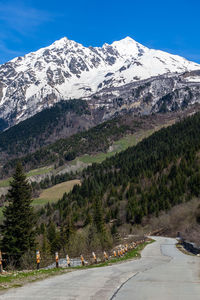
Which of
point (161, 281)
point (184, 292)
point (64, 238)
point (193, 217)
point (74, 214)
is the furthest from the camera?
point (74, 214)

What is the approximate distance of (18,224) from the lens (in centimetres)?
5722

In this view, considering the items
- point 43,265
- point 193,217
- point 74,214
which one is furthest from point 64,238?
point 74,214

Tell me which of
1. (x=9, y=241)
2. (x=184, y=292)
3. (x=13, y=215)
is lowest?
(x=184, y=292)

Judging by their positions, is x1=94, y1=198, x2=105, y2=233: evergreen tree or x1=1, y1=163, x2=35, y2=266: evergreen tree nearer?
x1=1, y1=163, x2=35, y2=266: evergreen tree

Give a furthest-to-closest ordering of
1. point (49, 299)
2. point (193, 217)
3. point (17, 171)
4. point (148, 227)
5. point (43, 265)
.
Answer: point (148, 227), point (193, 217), point (17, 171), point (43, 265), point (49, 299)

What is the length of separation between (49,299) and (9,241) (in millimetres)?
46206

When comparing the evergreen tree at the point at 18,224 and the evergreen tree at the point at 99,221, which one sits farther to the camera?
the evergreen tree at the point at 99,221

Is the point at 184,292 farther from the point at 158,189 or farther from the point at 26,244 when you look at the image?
the point at 158,189

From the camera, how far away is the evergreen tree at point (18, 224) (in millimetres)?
55312

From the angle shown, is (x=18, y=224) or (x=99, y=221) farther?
(x=99, y=221)

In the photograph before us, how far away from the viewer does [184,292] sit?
13.8m

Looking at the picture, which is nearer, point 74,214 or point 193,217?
point 193,217

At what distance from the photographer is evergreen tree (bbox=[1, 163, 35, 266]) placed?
181 ft

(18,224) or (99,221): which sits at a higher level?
(99,221)
